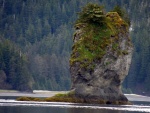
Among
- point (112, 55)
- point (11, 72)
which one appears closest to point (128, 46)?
point (112, 55)

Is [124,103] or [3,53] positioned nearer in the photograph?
[124,103]

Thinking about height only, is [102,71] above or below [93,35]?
below

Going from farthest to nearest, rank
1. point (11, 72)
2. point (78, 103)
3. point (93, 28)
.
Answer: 1. point (11, 72)
2. point (93, 28)
3. point (78, 103)

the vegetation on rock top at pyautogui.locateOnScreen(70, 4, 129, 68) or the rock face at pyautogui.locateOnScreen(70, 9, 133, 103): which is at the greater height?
the vegetation on rock top at pyautogui.locateOnScreen(70, 4, 129, 68)

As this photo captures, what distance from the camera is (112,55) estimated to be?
105 m

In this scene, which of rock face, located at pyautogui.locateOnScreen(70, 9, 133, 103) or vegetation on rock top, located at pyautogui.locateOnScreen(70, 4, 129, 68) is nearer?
rock face, located at pyautogui.locateOnScreen(70, 9, 133, 103)

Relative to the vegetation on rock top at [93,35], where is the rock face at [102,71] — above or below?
below

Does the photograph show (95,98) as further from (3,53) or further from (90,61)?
(3,53)

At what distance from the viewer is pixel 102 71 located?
104m

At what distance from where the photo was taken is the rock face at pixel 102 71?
336ft

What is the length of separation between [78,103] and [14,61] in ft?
275

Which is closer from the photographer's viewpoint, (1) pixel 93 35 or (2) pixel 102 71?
(2) pixel 102 71

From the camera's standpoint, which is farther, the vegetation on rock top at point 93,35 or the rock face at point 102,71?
the vegetation on rock top at point 93,35

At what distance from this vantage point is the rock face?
10238 cm
